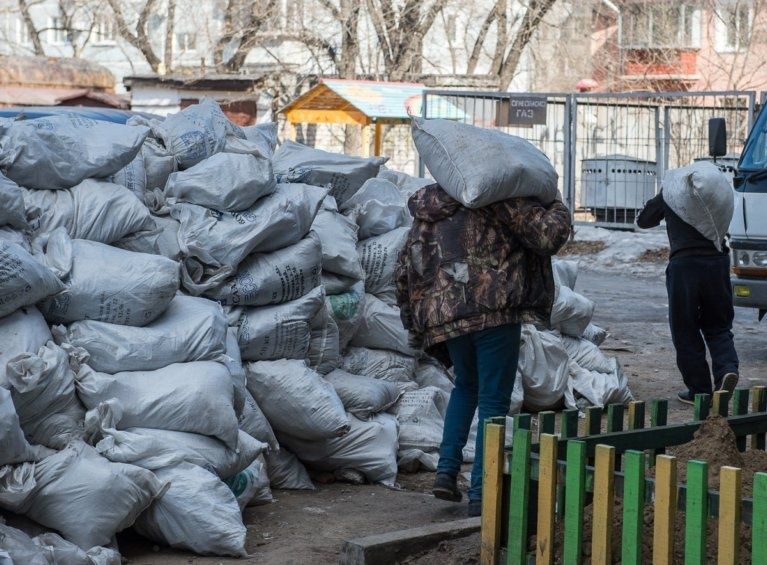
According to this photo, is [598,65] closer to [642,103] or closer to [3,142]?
[642,103]

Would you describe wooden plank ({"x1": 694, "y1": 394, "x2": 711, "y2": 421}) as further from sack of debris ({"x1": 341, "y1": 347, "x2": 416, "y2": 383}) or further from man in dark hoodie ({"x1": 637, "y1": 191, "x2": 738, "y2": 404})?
man in dark hoodie ({"x1": 637, "y1": 191, "x2": 738, "y2": 404})

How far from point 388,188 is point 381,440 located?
1.79 metres

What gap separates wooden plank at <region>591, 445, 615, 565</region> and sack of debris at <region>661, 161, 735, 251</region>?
12.4 ft

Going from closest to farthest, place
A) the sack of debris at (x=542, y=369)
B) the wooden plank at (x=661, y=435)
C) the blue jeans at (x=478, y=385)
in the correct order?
the wooden plank at (x=661, y=435) → the blue jeans at (x=478, y=385) → the sack of debris at (x=542, y=369)

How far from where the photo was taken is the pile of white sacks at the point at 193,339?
4.01m

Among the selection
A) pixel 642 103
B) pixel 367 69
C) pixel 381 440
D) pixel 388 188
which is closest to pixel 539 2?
pixel 367 69

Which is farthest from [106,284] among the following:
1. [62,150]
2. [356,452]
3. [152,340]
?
[356,452]

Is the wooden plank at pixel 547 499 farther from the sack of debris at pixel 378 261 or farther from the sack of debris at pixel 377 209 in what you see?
the sack of debris at pixel 377 209

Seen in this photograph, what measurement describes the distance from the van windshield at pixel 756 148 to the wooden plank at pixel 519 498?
5.60 metres

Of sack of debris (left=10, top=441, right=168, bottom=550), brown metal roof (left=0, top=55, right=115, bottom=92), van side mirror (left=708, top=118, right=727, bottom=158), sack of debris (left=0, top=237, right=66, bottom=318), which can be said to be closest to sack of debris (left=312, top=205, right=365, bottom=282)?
sack of debris (left=0, top=237, right=66, bottom=318)

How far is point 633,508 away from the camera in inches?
121

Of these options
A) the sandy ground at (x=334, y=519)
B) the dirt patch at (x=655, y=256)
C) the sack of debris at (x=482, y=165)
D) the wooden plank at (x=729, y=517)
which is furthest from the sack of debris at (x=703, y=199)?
the dirt patch at (x=655, y=256)

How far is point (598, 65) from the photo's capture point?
107ft

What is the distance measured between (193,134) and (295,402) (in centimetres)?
151
